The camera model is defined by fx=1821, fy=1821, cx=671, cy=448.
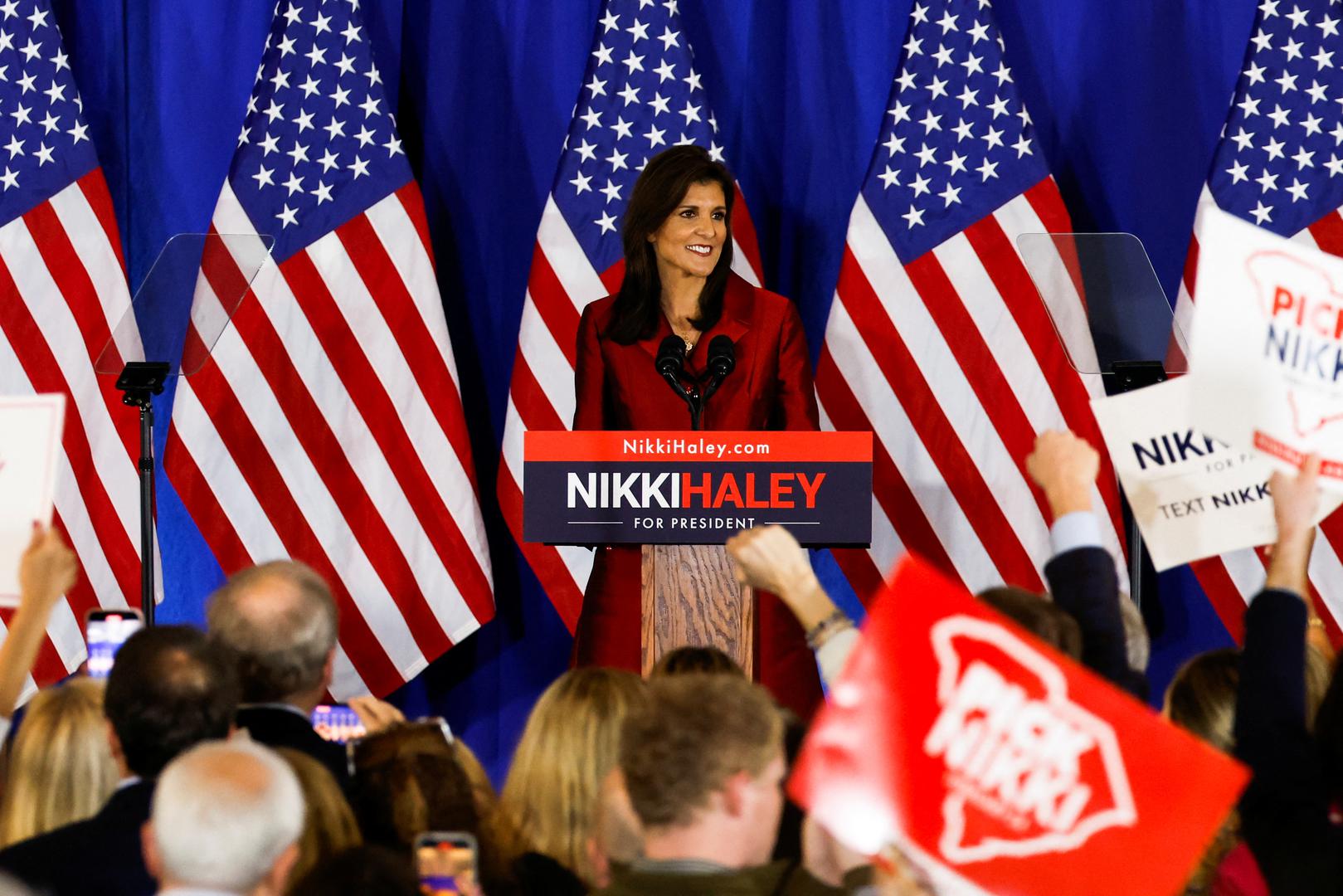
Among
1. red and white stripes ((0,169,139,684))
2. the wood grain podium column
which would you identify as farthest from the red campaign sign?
red and white stripes ((0,169,139,684))

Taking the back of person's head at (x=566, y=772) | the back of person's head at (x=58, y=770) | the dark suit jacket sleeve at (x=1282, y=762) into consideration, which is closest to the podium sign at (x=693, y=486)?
the back of person's head at (x=566, y=772)

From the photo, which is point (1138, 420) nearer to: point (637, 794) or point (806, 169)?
point (637, 794)

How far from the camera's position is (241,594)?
3.03 metres

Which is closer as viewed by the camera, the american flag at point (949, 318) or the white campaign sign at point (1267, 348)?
the white campaign sign at point (1267, 348)

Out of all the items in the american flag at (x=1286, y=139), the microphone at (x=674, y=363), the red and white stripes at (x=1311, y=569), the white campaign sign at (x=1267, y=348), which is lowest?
the red and white stripes at (x=1311, y=569)

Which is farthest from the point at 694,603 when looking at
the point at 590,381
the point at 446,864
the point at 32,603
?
the point at 446,864

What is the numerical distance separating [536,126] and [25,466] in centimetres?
322

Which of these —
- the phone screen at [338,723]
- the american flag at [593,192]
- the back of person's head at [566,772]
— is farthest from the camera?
the american flag at [593,192]

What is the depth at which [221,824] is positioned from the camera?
2047 millimetres

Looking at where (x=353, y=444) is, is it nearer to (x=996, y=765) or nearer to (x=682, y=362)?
(x=682, y=362)

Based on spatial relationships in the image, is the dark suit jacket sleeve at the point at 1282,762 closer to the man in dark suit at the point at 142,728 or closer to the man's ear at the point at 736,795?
the man's ear at the point at 736,795

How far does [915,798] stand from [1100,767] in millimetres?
219

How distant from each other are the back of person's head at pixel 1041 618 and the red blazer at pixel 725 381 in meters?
2.58

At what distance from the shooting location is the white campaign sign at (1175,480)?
11.7 ft
